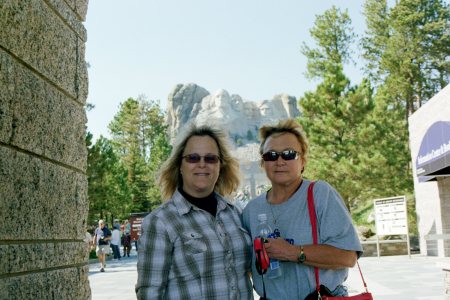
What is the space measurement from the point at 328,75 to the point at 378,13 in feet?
43.6

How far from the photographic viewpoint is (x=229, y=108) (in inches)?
3686

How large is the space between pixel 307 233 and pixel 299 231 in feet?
0.13

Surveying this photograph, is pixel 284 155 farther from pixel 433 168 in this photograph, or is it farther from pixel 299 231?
pixel 433 168

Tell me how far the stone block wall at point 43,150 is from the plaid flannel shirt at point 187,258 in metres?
0.48

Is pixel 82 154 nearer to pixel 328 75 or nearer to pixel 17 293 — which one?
pixel 17 293

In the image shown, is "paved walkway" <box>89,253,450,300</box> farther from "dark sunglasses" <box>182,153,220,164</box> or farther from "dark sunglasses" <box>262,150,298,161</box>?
"dark sunglasses" <box>182,153,220,164</box>

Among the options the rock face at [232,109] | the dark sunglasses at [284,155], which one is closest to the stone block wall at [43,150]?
the dark sunglasses at [284,155]

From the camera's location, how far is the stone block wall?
210 cm

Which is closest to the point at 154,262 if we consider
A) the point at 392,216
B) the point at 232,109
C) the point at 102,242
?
the point at 102,242

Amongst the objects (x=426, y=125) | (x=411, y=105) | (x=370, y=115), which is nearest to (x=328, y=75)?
(x=370, y=115)

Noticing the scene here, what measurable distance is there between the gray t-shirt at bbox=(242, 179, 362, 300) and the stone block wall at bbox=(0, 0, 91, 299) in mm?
1047

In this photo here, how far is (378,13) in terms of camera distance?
36906mm

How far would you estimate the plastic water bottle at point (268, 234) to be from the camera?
2410mm

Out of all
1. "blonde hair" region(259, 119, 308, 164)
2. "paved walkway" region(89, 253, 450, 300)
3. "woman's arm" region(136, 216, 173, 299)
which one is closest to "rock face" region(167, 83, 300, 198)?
"paved walkway" region(89, 253, 450, 300)
